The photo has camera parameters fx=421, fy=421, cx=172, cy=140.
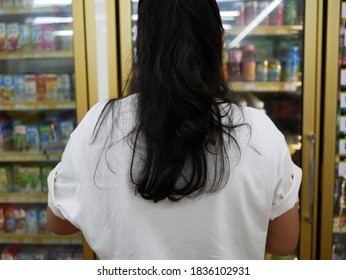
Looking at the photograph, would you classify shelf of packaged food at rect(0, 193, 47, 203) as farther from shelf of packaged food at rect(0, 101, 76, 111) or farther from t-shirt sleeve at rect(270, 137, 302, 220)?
t-shirt sleeve at rect(270, 137, 302, 220)

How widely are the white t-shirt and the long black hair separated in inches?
1.2

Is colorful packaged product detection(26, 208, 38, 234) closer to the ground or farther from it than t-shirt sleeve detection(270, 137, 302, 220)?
closer to the ground

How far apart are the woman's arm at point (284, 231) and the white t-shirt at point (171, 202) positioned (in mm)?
52

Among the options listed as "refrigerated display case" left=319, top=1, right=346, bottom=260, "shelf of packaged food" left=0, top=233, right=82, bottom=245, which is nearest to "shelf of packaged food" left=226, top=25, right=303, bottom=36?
"refrigerated display case" left=319, top=1, right=346, bottom=260

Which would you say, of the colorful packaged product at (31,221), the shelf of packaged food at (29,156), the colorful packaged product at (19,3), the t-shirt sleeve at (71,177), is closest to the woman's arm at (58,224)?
the t-shirt sleeve at (71,177)

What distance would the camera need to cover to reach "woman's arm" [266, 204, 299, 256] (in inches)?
38.8

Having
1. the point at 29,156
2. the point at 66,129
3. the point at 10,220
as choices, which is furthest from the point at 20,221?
the point at 66,129

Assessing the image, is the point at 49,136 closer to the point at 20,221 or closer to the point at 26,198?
the point at 26,198

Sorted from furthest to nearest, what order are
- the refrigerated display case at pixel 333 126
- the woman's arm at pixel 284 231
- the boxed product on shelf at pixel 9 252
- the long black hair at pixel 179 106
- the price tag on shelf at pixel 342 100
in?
the boxed product on shelf at pixel 9 252 → the price tag on shelf at pixel 342 100 → the refrigerated display case at pixel 333 126 → the woman's arm at pixel 284 231 → the long black hair at pixel 179 106

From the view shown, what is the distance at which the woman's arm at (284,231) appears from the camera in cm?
99

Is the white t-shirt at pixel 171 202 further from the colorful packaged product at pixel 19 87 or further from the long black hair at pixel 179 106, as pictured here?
the colorful packaged product at pixel 19 87

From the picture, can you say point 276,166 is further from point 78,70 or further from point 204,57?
point 78,70

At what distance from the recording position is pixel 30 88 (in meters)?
2.17
